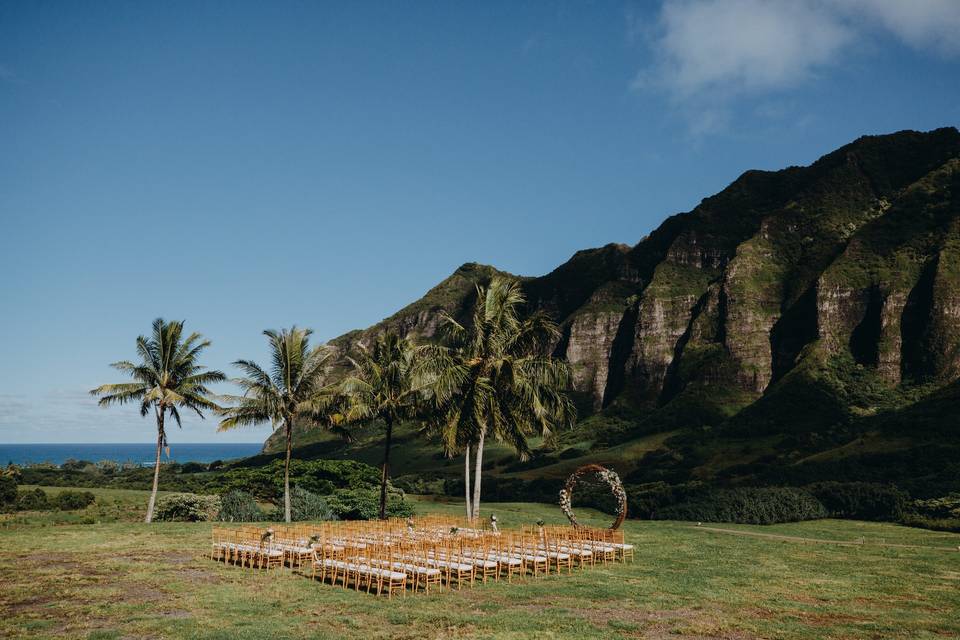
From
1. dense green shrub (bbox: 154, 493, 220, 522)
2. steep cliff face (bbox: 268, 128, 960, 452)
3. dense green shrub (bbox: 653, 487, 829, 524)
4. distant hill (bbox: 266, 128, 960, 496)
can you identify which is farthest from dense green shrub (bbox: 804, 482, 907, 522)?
steep cliff face (bbox: 268, 128, 960, 452)

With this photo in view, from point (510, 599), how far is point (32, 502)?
51.3 metres

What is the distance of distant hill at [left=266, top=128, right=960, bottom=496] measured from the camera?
91938 millimetres

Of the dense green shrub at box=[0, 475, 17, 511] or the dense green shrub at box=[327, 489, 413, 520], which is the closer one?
the dense green shrub at box=[327, 489, 413, 520]

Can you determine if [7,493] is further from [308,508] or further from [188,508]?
[308,508]

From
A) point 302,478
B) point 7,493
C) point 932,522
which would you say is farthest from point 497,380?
point 7,493

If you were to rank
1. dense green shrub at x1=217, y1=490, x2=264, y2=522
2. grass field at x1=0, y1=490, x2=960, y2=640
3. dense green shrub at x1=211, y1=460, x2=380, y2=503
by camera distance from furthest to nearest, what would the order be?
dense green shrub at x1=211, y1=460, x2=380, y2=503, dense green shrub at x1=217, y1=490, x2=264, y2=522, grass field at x1=0, y1=490, x2=960, y2=640

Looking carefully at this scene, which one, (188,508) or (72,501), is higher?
(188,508)

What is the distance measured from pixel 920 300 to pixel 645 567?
4939 inches

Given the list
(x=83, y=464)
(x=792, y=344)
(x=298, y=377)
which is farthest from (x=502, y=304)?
(x=83, y=464)

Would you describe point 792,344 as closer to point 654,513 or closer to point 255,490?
point 654,513

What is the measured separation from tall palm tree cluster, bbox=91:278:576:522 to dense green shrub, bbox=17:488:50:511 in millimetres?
20701

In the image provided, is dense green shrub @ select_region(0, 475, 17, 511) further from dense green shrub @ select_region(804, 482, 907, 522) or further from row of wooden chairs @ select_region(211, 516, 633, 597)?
dense green shrub @ select_region(804, 482, 907, 522)

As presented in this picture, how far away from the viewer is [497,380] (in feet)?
107

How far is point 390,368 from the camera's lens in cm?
3822
